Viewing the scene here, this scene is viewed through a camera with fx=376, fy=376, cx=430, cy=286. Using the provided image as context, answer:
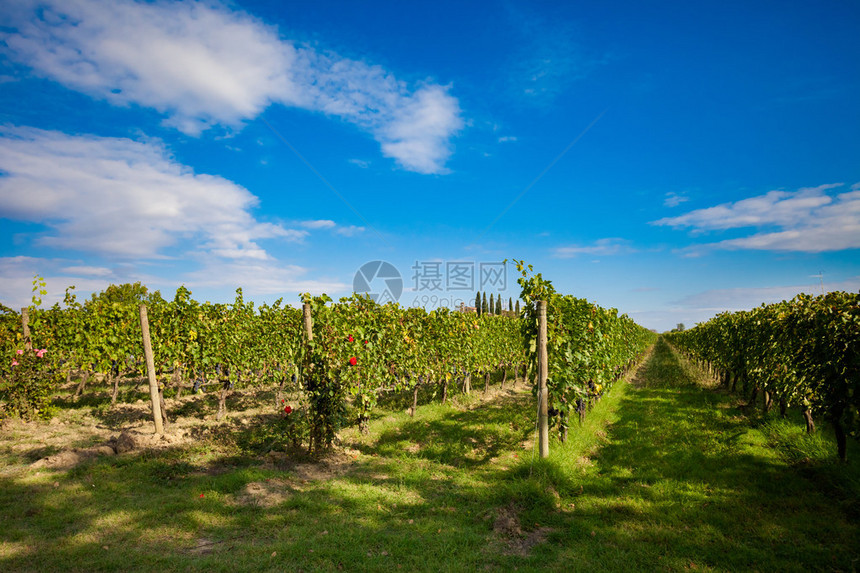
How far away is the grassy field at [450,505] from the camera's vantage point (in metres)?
4.30

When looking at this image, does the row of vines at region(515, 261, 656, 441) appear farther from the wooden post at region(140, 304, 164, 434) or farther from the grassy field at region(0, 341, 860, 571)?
the wooden post at region(140, 304, 164, 434)

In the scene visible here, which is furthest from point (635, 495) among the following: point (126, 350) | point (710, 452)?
point (126, 350)

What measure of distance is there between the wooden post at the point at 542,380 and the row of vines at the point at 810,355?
14.1 ft

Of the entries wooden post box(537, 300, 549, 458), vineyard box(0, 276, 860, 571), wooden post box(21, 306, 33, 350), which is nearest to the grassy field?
vineyard box(0, 276, 860, 571)

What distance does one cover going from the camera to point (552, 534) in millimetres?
4953

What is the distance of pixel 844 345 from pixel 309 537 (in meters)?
8.39

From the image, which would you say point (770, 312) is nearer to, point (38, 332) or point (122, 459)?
point (122, 459)

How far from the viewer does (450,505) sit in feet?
18.9

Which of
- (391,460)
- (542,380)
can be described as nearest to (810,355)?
(542,380)

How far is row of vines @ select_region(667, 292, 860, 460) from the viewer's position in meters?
5.79

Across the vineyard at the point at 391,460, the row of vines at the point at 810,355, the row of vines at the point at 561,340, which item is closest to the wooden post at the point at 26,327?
the vineyard at the point at 391,460

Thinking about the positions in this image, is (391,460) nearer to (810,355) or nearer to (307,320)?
(307,320)

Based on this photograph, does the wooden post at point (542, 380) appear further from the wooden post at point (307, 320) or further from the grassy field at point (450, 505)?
the wooden post at point (307, 320)

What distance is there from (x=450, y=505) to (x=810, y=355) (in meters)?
6.77
